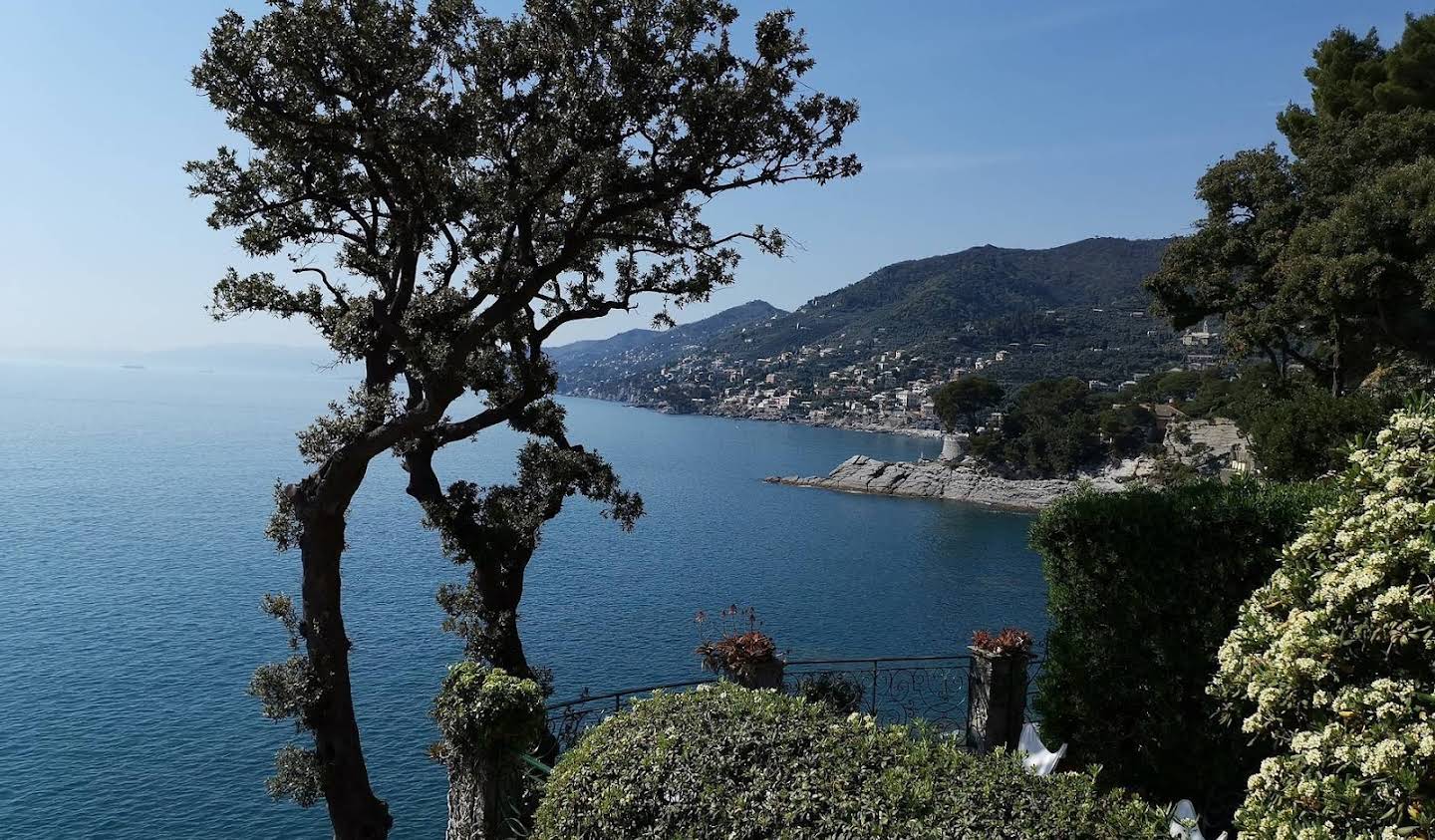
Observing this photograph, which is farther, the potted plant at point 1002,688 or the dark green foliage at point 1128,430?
the dark green foliage at point 1128,430

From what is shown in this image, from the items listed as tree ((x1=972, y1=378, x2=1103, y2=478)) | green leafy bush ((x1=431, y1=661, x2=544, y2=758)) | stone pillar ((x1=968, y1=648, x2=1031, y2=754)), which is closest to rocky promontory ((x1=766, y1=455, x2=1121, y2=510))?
tree ((x1=972, y1=378, x2=1103, y2=478))

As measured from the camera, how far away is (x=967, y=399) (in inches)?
3255

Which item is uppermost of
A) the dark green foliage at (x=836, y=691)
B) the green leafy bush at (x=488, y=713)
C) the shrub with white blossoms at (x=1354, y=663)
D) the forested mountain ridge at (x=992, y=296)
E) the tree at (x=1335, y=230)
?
the forested mountain ridge at (x=992, y=296)

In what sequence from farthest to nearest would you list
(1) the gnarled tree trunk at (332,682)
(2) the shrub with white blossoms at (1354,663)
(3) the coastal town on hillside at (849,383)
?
1. (3) the coastal town on hillside at (849,383)
2. (1) the gnarled tree trunk at (332,682)
3. (2) the shrub with white blossoms at (1354,663)

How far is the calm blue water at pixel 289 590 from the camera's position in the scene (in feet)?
57.6

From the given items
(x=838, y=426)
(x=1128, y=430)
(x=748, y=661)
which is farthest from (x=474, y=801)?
(x=838, y=426)

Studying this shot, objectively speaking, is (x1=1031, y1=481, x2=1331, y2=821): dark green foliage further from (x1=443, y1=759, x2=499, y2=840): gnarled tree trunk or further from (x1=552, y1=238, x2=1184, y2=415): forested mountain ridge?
(x1=552, y1=238, x2=1184, y2=415): forested mountain ridge

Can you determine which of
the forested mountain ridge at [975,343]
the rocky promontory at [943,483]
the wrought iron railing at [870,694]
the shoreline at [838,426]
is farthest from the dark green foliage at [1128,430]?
the wrought iron railing at [870,694]

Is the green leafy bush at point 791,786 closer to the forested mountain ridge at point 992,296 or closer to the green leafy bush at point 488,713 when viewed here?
the green leafy bush at point 488,713

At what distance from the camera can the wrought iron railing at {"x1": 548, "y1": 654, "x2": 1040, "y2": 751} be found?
8.62 meters

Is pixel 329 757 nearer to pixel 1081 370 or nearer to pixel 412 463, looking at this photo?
pixel 412 463

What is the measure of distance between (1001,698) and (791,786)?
6.22 m

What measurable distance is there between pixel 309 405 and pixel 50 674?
138357mm

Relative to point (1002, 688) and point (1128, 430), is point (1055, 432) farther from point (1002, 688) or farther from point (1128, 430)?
point (1002, 688)
